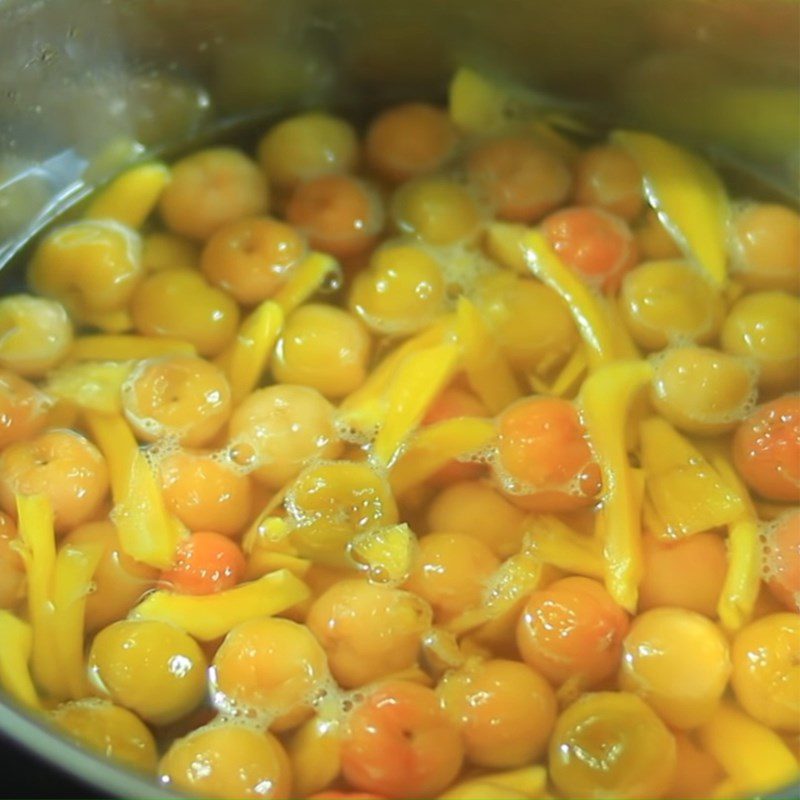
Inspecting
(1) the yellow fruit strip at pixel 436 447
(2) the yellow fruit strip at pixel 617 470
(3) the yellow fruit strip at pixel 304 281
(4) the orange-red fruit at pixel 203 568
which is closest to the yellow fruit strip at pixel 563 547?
(2) the yellow fruit strip at pixel 617 470

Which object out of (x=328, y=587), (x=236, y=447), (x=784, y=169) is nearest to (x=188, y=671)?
(x=328, y=587)

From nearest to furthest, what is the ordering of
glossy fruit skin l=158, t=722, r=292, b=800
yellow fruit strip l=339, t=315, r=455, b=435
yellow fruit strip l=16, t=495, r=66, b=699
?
1. glossy fruit skin l=158, t=722, r=292, b=800
2. yellow fruit strip l=16, t=495, r=66, b=699
3. yellow fruit strip l=339, t=315, r=455, b=435

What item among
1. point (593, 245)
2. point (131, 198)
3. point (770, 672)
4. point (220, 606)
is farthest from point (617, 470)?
point (131, 198)

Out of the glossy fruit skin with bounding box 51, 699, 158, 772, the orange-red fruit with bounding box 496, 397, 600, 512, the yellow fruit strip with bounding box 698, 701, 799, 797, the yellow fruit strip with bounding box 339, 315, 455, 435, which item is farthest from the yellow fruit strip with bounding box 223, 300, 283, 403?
the yellow fruit strip with bounding box 698, 701, 799, 797

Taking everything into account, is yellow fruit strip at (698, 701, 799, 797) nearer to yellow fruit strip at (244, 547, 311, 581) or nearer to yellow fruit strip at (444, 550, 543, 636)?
yellow fruit strip at (444, 550, 543, 636)

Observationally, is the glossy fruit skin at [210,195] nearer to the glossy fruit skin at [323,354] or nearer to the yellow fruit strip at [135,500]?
the glossy fruit skin at [323,354]

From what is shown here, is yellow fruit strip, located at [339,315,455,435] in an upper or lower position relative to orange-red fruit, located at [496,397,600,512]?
upper
